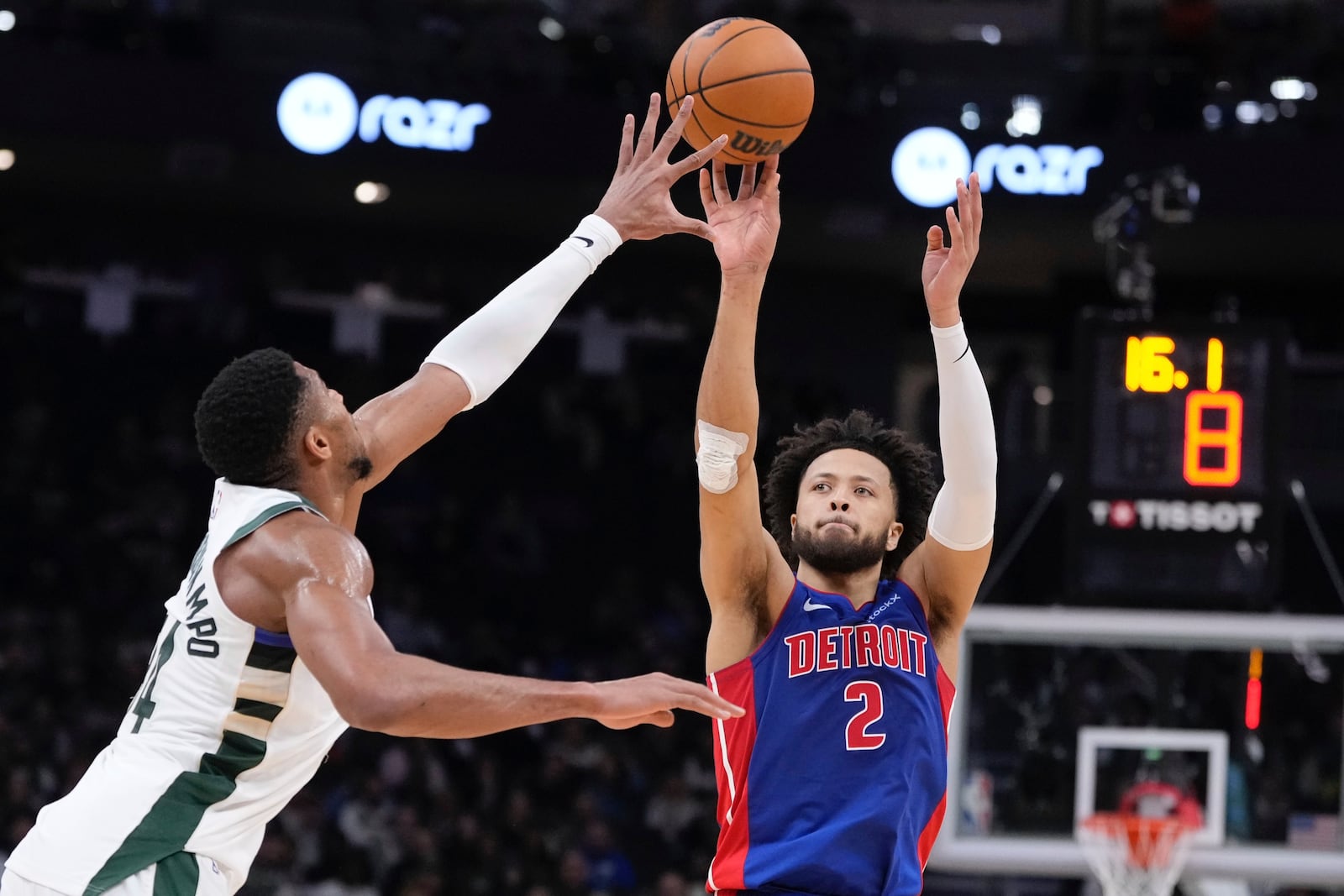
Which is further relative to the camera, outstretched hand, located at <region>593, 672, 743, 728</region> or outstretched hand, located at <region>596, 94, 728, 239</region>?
outstretched hand, located at <region>596, 94, 728, 239</region>

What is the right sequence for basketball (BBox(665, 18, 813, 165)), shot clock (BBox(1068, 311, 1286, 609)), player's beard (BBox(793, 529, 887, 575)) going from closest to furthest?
player's beard (BBox(793, 529, 887, 575))
basketball (BBox(665, 18, 813, 165))
shot clock (BBox(1068, 311, 1286, 609))

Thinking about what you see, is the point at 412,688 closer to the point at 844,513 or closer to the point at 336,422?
the point at 336,422

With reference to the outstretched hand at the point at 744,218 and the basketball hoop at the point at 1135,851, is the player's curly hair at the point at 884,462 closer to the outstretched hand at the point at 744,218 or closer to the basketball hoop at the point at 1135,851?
the outstretched hand at the point at 744,218

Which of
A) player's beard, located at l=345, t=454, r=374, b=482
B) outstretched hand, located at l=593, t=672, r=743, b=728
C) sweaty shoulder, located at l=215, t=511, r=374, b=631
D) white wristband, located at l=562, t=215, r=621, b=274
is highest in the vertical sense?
white wristband, located at l=562, t=215, r=621, b=274

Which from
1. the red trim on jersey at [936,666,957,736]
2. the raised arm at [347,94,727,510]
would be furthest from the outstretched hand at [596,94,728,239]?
the red trim on jersey at [936,666,957,736]

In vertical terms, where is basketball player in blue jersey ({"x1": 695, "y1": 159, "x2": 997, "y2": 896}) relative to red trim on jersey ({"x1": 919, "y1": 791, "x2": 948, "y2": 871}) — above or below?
above

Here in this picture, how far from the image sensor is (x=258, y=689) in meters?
3.35

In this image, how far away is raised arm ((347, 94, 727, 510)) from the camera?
163 inches

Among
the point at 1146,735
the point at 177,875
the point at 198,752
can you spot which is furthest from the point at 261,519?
the point at 1146,735

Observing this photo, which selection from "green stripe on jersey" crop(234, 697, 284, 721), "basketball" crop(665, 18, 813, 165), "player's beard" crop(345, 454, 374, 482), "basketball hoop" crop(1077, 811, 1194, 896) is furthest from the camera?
"basketball hoop" crop(1077, 811, 1194, 896)

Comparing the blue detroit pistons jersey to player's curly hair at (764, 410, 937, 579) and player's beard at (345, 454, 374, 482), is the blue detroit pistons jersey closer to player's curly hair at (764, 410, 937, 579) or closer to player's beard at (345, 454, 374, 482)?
player's curly hair at (764, 410, 937, 579)

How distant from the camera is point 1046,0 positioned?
16734 millimetres

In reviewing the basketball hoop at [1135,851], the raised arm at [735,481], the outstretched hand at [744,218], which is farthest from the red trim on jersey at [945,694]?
the basketball hoop at [1135,851]

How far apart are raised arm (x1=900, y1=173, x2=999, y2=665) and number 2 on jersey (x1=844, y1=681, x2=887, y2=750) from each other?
0.40m
